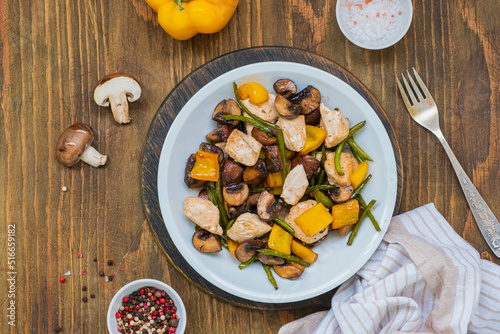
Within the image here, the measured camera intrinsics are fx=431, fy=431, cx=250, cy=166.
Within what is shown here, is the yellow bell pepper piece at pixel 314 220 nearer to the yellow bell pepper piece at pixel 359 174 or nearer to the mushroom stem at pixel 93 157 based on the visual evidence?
the yellow bell pepper piece at pixel 359 174

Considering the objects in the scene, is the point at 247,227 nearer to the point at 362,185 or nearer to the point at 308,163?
the point at 308,163

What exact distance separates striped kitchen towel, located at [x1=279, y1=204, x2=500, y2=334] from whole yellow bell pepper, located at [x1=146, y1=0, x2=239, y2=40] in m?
1.48

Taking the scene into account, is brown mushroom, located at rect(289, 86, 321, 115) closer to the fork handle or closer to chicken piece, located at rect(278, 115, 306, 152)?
chicken piece, located at rect(278, 115, 306, 152)

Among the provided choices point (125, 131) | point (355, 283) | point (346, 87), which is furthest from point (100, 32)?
point (355, 283)

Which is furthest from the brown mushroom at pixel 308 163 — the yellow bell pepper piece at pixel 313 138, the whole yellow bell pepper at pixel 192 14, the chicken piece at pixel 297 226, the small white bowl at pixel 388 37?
the whole yellow bell pepper at pixel 192 14

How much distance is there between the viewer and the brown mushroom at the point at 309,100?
89.7 inches

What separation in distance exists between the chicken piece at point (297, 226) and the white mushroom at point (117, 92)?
1055 mm

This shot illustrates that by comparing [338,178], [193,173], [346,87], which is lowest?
[338,178]

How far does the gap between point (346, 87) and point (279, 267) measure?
1019mm

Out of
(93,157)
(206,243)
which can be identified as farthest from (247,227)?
(93,157)

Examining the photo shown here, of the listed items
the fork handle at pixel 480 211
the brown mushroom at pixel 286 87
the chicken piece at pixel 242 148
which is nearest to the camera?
the chicken piece at pixel 242 148

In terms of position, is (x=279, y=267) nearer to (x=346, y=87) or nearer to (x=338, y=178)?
(x=338, y=178)

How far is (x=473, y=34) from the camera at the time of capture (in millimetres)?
2537

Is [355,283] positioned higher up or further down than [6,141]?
further down
